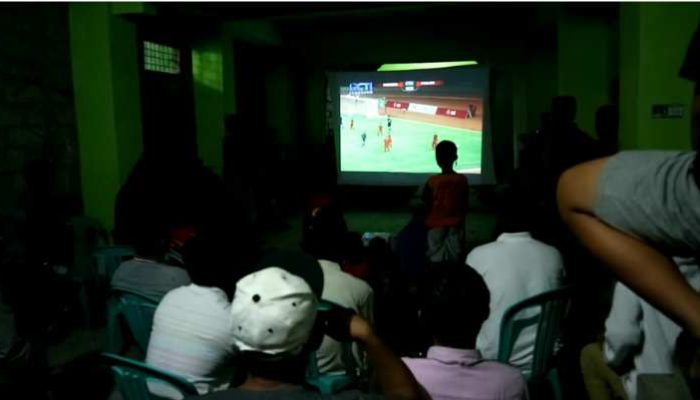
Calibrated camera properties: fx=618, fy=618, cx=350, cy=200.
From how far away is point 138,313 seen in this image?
2.40 meters

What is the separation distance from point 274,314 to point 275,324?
0.02 meters

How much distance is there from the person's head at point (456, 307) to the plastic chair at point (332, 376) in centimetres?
44

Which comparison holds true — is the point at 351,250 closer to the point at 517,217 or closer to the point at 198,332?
the point at 517,217

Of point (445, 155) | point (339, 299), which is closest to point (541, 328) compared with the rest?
point (339, 299)

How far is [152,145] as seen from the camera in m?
5.45

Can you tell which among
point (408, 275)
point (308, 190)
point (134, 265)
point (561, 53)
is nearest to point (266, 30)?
point (561, 53)

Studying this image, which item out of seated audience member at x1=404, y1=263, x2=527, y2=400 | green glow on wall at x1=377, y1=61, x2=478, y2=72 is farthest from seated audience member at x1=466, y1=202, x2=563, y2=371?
green glow on wall at x1=377, y1=61, x2=478, y2=72

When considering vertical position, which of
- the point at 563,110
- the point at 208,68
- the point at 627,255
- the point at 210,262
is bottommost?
the point at 210,262

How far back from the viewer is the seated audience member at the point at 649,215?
0.65m

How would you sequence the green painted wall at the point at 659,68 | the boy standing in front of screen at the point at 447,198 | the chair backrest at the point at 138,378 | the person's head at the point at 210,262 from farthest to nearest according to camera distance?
1. the boy standing in front of screen at the point at 447,198
2. the green painted wall at the point at 659,68
3. the person's head at the point at 210,262
4. the chair backrest at the point at 138,378

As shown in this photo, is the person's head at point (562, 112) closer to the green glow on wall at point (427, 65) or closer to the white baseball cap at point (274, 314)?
the white baseball cap at point (274, 314)

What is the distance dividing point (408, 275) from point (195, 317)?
5.51ft

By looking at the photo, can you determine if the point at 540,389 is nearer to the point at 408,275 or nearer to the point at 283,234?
the point at 408,275

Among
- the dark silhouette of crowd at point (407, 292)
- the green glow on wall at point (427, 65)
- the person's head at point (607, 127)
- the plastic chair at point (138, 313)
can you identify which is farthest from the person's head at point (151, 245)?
the green glow on wall at point (427, 65)
